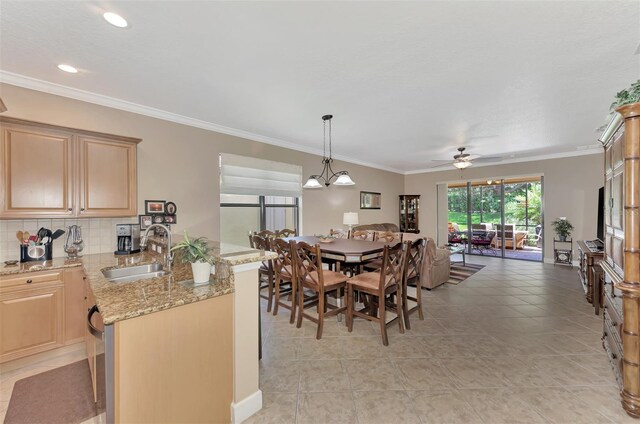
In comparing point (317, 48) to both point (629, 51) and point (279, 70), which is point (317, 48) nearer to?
point (279, 70)

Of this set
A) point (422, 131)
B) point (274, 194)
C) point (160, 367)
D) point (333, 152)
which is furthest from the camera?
point (333, 152)

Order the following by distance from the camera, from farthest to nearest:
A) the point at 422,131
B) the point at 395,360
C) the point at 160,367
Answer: the point at 422,131 → the point at 395,360 → the point at 160,367

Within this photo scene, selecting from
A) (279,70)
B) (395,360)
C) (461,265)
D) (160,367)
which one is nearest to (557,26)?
(279,70)

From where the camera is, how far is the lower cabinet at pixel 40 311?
2.19 m

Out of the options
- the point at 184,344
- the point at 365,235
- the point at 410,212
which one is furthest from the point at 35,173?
the point at 410,212

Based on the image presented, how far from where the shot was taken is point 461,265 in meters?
6.43

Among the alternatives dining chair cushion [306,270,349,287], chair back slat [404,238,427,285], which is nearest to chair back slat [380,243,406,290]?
chair back slat [404,238,427,285]

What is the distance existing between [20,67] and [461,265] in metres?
7.91

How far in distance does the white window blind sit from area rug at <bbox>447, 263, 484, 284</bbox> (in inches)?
138

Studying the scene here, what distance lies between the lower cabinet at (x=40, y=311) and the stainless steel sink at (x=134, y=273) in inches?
21.2

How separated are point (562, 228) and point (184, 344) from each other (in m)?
8.11

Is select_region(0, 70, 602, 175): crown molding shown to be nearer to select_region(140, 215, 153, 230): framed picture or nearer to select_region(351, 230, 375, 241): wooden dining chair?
select_region(140, 215, 153, 230): framed picture

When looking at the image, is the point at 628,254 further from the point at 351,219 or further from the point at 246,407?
the point at 351,219

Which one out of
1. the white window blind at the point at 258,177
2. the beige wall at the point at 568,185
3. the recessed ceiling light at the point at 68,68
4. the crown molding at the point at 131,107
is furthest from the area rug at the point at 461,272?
the recessed ceiling light at the point at 68,68
